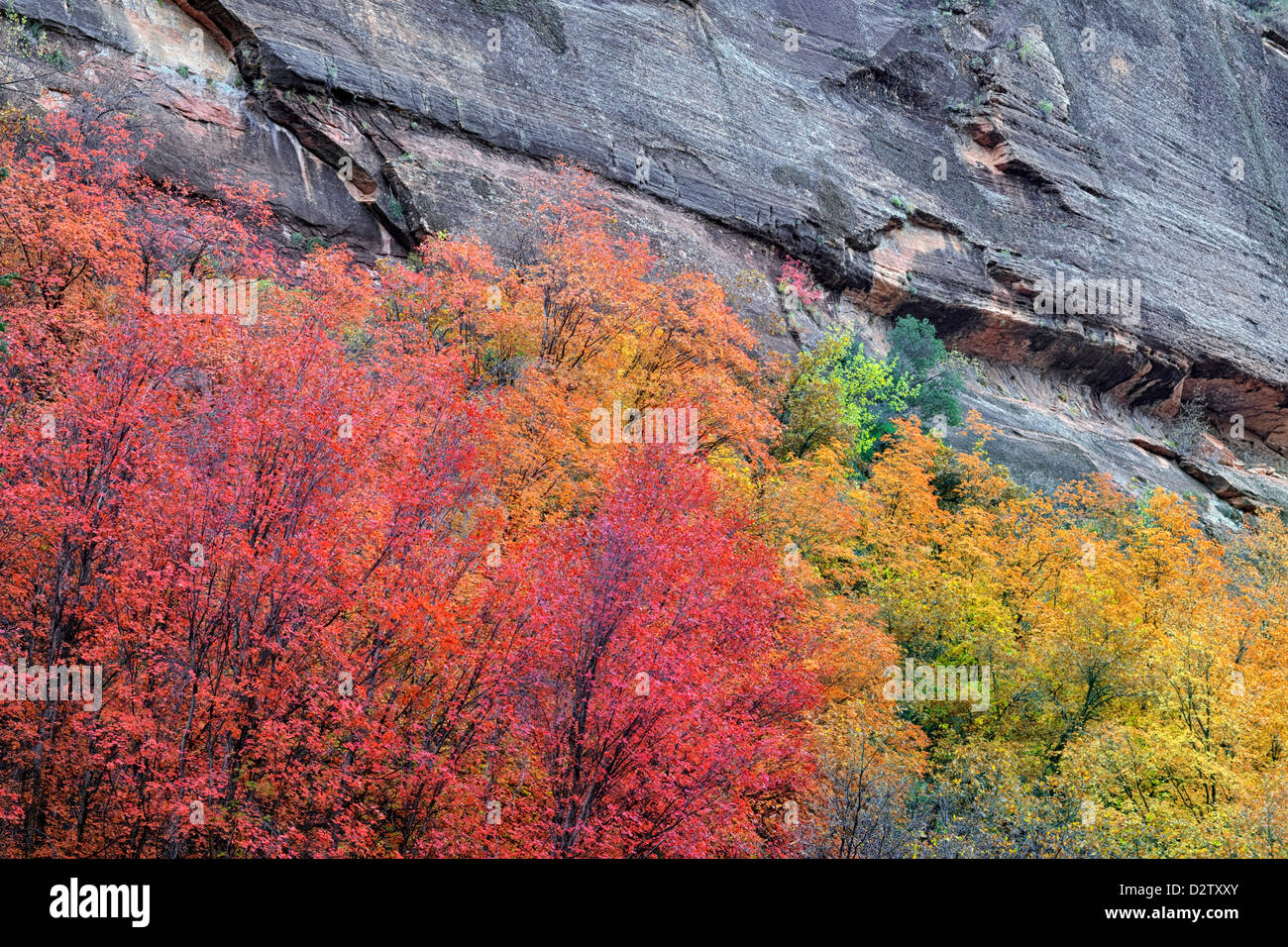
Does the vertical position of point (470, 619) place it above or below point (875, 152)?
below

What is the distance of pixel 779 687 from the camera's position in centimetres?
2109

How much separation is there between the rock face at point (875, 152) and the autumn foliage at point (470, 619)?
573cm

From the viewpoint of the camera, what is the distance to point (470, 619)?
17.7m

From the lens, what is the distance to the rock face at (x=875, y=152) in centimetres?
3394

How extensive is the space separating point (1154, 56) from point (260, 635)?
6615 cm

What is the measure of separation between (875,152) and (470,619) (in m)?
39.0

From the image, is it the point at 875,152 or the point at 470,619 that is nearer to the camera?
the point at 470,619

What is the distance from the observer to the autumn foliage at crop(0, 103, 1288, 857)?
1581 cm

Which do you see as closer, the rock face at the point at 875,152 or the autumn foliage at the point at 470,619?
the autumn foliage at the point at 470,619

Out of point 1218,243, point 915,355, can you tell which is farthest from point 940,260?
point 1218,243

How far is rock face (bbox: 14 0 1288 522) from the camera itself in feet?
111

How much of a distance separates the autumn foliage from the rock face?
5730mm

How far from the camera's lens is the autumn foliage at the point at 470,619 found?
51.9 ft

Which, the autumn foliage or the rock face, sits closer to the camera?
the autumn foliage
